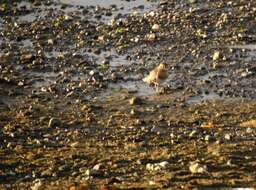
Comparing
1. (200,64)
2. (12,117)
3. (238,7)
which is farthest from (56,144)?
Result: (238,7)

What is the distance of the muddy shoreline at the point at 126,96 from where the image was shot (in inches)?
343

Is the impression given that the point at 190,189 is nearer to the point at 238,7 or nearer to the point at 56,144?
the point at 56,144

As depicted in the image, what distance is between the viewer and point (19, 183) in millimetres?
8633

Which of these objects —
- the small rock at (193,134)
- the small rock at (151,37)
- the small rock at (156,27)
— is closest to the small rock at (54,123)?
the small rock at (193,134)

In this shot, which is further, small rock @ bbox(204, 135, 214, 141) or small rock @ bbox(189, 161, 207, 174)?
small rock @ bbox(204, 135, 214, 141)

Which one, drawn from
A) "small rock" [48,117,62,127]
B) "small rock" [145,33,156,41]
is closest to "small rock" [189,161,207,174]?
"small rock" [48,117,62,127]

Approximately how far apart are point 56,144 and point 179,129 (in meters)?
2.12

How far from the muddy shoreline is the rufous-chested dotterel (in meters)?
0.15

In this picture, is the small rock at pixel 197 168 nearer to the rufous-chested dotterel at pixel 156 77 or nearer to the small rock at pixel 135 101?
the small rock at pixel 135 101

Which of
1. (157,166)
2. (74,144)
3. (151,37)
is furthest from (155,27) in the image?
(157,166)

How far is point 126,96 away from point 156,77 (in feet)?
3.45

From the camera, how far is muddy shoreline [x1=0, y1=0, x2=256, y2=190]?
28.6ft

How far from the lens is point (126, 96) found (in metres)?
12.6

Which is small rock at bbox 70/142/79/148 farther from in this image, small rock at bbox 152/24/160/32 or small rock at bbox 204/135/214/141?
small rock at bbox 152/24/160/32
